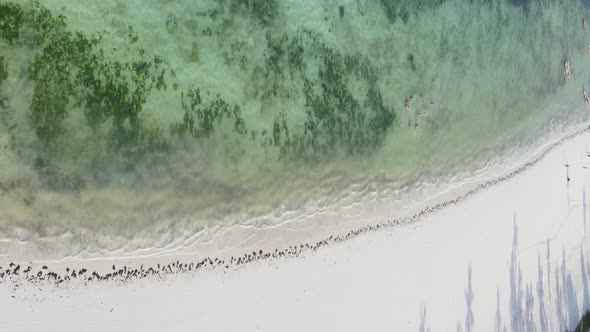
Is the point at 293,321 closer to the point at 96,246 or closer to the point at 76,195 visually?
the point at 96,246

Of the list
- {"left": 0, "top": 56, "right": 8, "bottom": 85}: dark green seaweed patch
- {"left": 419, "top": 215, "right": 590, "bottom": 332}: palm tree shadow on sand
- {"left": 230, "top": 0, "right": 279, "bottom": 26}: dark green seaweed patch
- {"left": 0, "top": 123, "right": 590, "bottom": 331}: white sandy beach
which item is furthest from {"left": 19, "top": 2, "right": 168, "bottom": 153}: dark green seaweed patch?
{"left": 419, "top": 215, "right": 590, "bottom": 332}: palm tree shadow on sand

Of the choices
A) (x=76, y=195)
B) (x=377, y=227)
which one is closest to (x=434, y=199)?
(x=377, y=227)

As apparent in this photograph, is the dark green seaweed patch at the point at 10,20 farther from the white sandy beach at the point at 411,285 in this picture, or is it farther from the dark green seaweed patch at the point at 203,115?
the white sandy beach at the point at 411,285

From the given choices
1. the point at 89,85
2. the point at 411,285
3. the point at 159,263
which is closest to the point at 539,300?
the point at 411,285

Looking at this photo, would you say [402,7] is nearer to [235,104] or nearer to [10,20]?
[235,104]

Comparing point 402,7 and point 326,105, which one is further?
point 402,7

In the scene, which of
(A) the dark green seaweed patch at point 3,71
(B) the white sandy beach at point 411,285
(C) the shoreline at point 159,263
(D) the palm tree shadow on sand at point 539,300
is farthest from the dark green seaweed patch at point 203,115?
(D) the palm tree shadow on sand at point 539,300
